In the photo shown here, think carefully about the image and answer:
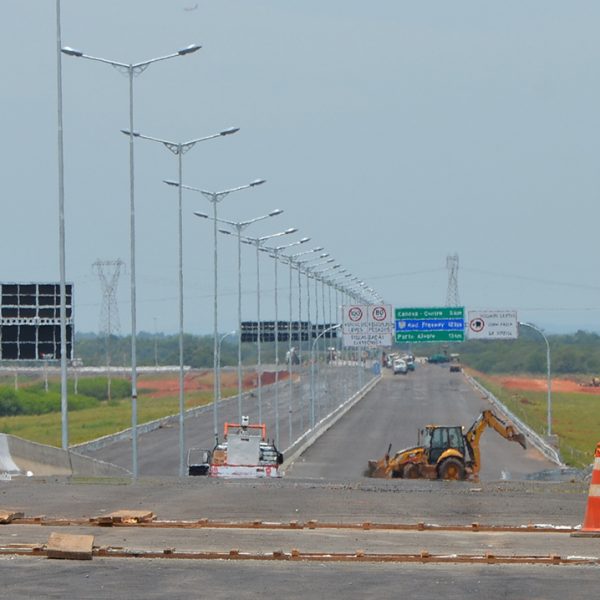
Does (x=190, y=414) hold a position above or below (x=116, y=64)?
below

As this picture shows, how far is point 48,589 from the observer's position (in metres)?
13.0

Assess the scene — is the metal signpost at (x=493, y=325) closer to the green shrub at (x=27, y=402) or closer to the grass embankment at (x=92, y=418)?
the grass embankment at (x=92, y=418)

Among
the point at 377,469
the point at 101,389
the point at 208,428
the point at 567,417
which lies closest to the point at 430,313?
the point at 208,428

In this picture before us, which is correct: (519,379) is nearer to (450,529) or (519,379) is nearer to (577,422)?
(577,422)

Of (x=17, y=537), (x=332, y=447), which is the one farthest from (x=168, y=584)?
(x=332, y=447)

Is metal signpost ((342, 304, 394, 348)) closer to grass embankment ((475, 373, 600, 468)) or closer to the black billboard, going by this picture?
grass embankment ((475, 373, 600, 468))

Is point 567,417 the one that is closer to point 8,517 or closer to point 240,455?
point 240,455

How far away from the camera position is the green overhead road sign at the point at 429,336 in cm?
7769

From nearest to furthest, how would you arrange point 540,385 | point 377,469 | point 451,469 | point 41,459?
1. point 41,459
2. point 451,469
3. point 377,469
4. point 540,385

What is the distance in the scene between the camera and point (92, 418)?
112 metres

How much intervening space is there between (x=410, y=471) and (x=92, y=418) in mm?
66274

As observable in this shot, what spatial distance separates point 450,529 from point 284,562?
405cm

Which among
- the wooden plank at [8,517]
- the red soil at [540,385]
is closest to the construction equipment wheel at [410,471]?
the wooden plank at [8,517]

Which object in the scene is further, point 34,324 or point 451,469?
point 34,324
